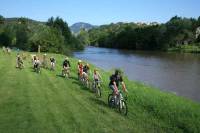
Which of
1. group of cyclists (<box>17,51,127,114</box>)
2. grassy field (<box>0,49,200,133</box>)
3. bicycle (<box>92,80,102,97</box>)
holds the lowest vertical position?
grassy field (<box>0,49,200,133</box>)

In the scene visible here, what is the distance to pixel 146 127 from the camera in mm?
17297

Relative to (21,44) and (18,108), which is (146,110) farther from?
(21,44)

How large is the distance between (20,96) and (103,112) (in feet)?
21.2

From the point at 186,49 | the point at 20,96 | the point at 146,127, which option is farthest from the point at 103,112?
the point at 186,49

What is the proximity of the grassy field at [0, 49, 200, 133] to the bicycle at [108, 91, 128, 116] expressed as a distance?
0.35 meters

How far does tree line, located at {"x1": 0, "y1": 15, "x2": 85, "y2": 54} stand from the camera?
88.0 meters

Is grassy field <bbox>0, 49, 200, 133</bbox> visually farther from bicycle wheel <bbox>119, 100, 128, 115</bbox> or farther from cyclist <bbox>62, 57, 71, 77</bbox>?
cyclist <bbox>62, 57, 71, 77</bbox>

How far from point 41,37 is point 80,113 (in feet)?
231

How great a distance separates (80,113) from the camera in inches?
765

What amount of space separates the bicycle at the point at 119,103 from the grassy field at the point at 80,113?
347mm

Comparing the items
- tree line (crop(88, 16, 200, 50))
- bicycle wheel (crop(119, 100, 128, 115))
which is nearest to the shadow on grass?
bicycle wheel (crop(119, 100, 128, 115))

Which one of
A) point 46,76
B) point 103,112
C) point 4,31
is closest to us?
point 103,112

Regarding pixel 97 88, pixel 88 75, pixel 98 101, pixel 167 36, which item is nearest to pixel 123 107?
pixel 98 101

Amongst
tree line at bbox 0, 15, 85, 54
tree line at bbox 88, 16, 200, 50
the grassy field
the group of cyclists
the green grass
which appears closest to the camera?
the grassy field
